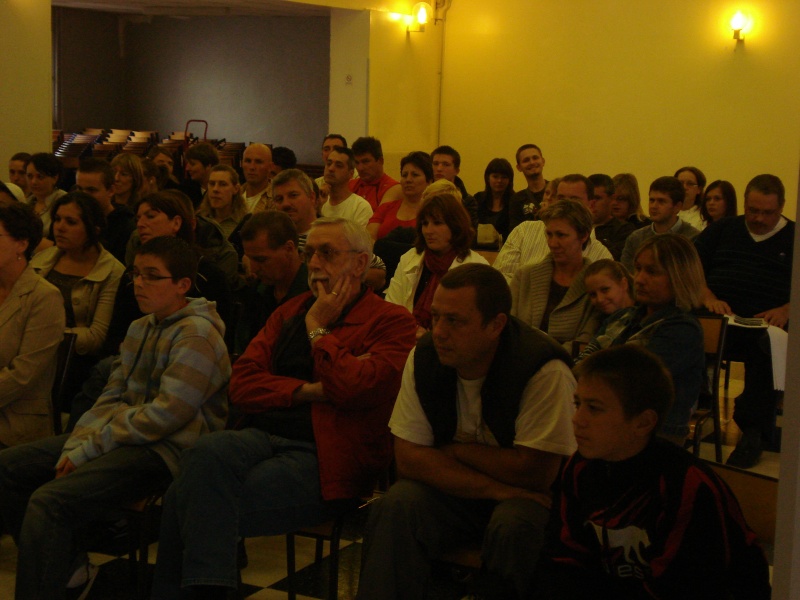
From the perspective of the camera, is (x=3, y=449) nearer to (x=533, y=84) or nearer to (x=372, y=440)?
(x=372, y=440)

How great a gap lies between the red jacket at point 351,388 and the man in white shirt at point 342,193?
3.16 meters

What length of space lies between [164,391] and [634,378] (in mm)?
1415

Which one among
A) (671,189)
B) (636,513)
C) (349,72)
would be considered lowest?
(636,513)

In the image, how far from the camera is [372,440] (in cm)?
272

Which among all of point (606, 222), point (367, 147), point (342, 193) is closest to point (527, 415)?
point (342, 193)

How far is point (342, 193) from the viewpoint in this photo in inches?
242

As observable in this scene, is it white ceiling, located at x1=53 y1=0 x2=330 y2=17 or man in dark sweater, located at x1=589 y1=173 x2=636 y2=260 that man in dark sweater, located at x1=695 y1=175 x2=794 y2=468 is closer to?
man in dark sweater, located at x1=589 y1=173 x2=636 y2=260

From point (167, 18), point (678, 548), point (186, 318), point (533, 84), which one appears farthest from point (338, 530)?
point (167, 18)

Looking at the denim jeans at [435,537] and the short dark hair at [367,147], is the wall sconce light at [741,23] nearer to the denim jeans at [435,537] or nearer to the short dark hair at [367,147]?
the short dark hair at [367,147]

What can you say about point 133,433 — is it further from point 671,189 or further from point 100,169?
point 671,189

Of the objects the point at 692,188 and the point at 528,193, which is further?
the point at 692,188

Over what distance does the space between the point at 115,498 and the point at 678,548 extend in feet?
5.13

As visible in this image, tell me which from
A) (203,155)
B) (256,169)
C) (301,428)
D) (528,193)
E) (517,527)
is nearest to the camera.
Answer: (517,527)

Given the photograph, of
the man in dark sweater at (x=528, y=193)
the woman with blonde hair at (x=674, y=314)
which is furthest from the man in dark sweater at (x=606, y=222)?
the woman with blonde hair at (x=674, y=314)
